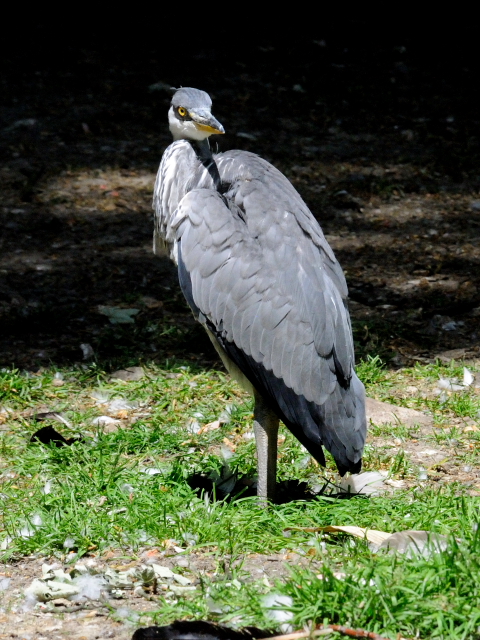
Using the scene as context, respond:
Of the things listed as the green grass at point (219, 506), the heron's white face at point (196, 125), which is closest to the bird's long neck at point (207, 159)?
the heron's white face at point (196, 125)

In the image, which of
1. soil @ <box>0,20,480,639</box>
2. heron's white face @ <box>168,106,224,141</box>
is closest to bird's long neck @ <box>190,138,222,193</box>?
heron's white face @ <box>168,106,224,141</box>

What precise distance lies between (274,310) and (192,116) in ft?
3.57

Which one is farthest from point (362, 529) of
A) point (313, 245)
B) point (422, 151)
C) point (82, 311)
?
point (422, 151)

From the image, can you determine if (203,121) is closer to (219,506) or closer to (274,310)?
(274,310)

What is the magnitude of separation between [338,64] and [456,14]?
7.03ft

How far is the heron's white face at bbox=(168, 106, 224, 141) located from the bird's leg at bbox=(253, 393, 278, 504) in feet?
4.10

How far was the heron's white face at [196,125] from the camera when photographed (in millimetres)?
4191

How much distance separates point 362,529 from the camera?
10.9ft

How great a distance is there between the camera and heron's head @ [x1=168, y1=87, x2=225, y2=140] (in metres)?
A: 4.22

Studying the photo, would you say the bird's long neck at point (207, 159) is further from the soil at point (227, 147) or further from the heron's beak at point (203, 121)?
the soil at point (227, 147)

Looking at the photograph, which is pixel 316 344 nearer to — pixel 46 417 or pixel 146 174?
pixel 46 417

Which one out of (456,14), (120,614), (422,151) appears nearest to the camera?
(120,614)

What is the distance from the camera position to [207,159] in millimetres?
4270

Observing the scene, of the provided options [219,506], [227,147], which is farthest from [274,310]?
[227,147]
